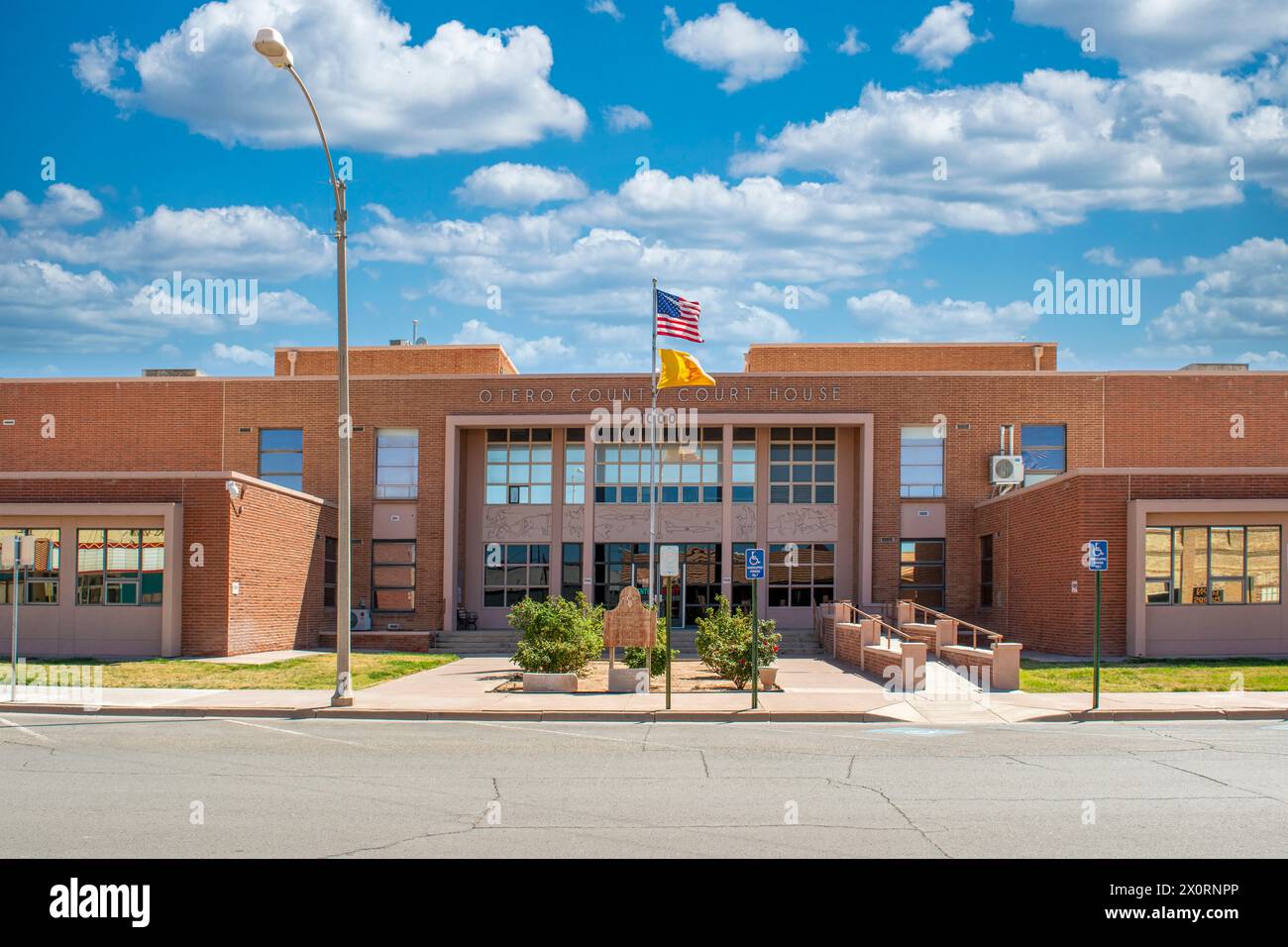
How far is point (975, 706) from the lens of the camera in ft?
64.7

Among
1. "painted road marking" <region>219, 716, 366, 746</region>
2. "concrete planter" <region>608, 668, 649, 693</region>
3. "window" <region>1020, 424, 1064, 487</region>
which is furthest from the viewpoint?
"window" <region>1020, 424, 1064, 487</region>

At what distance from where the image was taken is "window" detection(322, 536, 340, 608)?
36.5 metres

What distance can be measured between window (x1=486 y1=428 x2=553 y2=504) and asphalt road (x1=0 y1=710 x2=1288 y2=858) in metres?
22.1

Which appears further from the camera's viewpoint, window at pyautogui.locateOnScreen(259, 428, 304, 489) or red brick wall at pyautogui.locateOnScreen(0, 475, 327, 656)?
window at pyautogui.locateOnScreen(259, 428, 304, 489)

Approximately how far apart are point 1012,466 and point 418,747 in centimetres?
2495

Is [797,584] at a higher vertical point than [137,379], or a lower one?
lower

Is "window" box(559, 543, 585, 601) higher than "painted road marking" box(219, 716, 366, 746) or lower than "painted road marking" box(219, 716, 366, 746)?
higher

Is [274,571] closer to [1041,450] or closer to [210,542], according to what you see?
[210,542]

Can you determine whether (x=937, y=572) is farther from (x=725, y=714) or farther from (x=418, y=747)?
(x=418, y=747)

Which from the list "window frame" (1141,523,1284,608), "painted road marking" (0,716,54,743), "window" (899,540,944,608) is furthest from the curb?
"window" (899,540,944,608)

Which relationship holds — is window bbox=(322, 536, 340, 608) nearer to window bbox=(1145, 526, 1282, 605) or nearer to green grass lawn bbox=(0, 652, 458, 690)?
green grass lawn bbox=(0, 652, 458, 690)

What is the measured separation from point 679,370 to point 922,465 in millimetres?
10567

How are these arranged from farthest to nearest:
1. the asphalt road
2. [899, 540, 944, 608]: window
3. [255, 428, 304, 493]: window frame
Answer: [255, 428, 304, 493]: window frame
[899, 540, 944, 608]: window
the asphalt road
